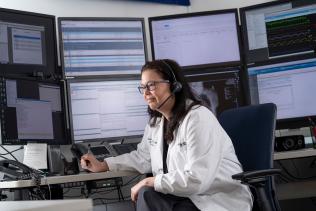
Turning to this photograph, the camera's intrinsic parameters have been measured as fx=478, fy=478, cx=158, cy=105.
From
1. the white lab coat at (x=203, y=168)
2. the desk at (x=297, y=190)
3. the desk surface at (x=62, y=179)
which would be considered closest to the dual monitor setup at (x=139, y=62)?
the desk at (x=297, y=190)

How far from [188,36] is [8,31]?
1.03 meters

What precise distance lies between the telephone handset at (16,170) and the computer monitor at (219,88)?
3.72 feet

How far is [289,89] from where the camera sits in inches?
106

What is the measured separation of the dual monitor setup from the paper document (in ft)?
0.28

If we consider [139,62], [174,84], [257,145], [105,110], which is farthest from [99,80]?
[257,145]

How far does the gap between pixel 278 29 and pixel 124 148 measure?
44.2 inches

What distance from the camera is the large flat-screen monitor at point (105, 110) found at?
260 centimetres

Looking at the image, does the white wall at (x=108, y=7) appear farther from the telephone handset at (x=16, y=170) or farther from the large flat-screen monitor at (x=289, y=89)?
the telephone handset at (x=16, y=170)

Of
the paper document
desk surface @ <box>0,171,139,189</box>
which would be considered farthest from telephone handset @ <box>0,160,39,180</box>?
the paper document

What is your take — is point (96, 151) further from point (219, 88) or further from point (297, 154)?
point (297, 154)

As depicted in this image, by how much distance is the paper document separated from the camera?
7.45ft

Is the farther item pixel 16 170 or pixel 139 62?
pixel 139 62

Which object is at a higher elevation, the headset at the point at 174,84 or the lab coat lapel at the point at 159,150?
the headset at the point at 174,84

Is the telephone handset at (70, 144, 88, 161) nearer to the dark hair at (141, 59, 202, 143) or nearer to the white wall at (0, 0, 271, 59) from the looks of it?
the dark hair at (141, 59, 202, 143)
